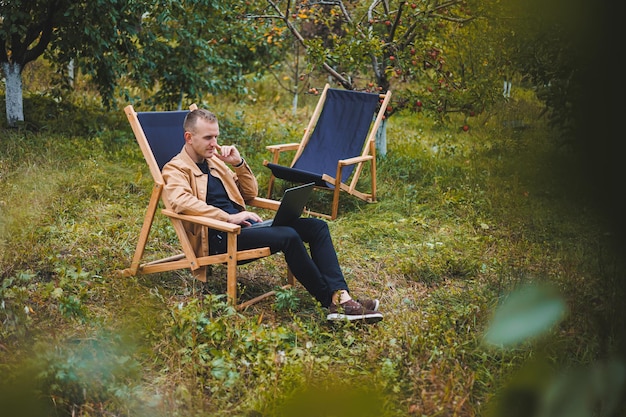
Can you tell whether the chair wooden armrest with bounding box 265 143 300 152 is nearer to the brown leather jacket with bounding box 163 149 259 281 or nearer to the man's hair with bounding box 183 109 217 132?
the brown leather jacket with bounding box 163 149 259 281

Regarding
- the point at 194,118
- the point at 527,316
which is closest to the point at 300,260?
the point at 194,118

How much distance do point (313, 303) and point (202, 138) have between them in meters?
1.04

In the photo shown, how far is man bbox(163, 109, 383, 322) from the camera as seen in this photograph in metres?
3.53

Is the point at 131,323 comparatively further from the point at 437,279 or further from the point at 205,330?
the point at 437,279

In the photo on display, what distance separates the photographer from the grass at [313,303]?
39 cm

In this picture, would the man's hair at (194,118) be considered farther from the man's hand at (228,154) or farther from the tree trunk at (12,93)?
the tree trunk at (12,93)

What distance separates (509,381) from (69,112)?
768 centimetres

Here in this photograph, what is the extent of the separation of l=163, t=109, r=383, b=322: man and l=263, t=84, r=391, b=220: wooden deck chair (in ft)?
6.42

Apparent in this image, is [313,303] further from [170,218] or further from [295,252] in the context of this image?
[170,218]

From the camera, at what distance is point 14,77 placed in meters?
6.78

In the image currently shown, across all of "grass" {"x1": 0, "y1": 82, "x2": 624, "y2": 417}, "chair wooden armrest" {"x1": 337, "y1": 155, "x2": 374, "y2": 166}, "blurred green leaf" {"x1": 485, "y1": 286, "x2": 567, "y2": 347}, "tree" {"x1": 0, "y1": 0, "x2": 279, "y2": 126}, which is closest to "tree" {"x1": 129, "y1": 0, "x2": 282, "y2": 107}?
"tree" {"x1": 0, "y1": 0, "x2": 279, "y2": 126}

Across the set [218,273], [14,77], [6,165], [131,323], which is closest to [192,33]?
[14,77]

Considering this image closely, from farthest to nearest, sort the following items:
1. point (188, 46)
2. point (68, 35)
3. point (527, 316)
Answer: point (188, 46)
point (68, 35)
point (527, 316)

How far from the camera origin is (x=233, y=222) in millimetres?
3654
